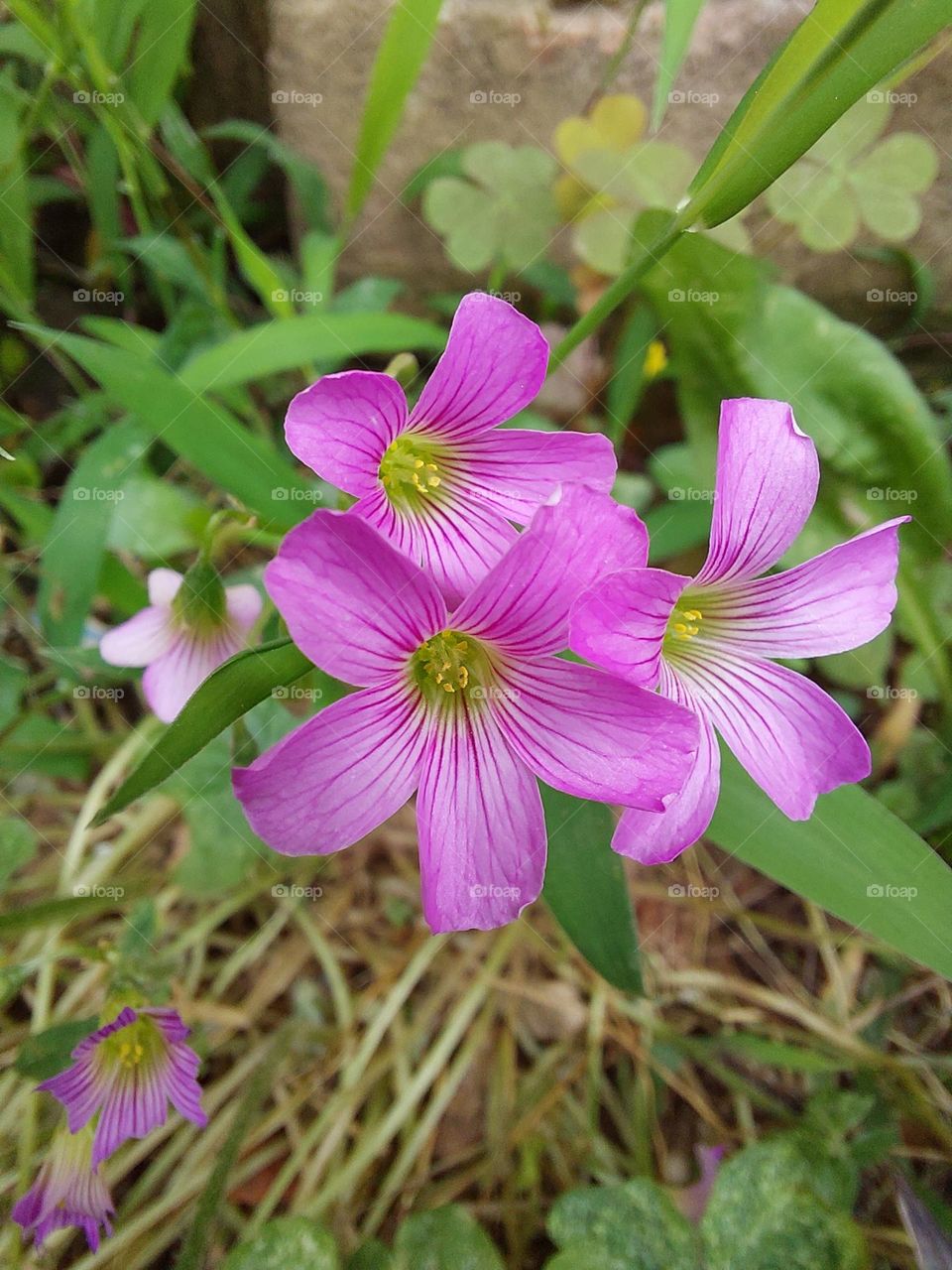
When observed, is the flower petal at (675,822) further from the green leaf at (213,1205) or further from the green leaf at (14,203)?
the green leaf at (14,203)

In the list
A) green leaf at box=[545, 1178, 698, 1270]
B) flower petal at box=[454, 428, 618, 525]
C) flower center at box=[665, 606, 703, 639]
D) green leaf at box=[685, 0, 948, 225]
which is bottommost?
green leaf at box=[545, 1178, 698, 1270]

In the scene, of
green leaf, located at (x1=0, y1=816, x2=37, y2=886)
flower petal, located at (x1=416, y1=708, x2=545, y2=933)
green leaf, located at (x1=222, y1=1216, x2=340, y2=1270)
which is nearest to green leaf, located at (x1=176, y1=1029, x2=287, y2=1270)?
green leaf, located at (x1=222, y1=1216, x2=340, y2=1270)

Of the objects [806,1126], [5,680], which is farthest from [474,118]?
[806,1126]

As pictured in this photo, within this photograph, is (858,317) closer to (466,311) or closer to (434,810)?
(466,311)

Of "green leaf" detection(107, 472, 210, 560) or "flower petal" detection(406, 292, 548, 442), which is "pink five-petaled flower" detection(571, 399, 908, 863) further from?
"green leaf" detection(107, 472, 210, 560)

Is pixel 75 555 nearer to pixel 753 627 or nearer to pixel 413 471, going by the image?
pixel 413 471

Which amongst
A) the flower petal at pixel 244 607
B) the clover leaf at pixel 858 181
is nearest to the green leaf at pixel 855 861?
the flower petal at pixel 244 607
